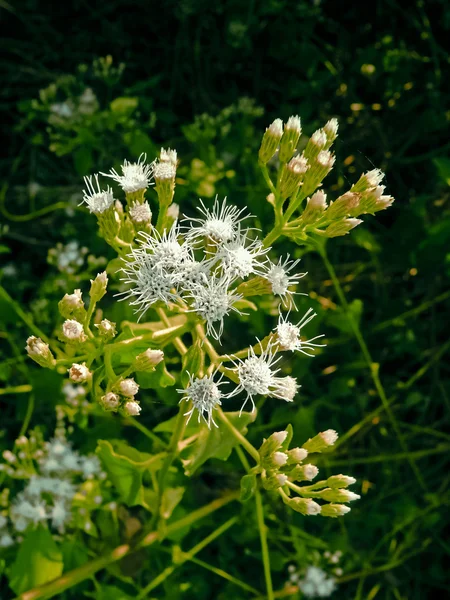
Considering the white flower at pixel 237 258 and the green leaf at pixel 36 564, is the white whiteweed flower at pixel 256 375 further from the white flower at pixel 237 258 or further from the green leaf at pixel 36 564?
the green leaf at pixel 36 564

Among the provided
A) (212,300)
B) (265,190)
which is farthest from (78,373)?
(265,190)

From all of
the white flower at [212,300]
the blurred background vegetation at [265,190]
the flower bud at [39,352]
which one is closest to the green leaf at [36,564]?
the blurred background vegetation at [265,190]

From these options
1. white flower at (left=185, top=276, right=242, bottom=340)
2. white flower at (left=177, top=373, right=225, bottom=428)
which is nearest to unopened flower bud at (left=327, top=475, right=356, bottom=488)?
white flower at (left=177, top=373, right=225, bottom=428)

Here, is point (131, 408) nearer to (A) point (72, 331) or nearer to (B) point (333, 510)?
(A) point (72, 331)

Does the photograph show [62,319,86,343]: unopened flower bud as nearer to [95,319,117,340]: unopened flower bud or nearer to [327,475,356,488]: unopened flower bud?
[95,319,117,340]: unopened flower bud

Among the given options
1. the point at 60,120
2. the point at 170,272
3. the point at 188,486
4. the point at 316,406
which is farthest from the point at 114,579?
the point at 60,120

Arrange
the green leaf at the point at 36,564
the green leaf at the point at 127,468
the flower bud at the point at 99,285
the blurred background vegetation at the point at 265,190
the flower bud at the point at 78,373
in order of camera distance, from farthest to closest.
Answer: the blurred background vegetation at the point at 265,190
the green leaf at the point at 36,564
the green leaf at the point at 127,468
the flower bud at the point at 99,285
the flower bud at the point at 78,373
